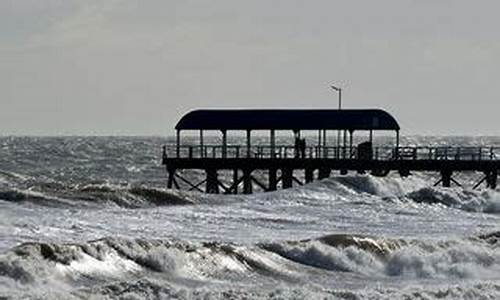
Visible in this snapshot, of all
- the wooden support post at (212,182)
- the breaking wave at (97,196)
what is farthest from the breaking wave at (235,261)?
the wooden support post at (212,182)

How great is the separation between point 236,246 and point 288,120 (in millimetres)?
33031

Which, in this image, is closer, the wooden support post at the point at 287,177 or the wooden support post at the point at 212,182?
the wooden support post at the point at 287,177

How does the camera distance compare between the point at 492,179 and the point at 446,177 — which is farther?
the point at 492,179

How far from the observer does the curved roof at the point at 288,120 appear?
63.0 m

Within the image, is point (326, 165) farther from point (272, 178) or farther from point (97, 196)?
point (97, 196)

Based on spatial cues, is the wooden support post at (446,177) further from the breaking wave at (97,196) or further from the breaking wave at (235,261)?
the breaking wave at (235,261)

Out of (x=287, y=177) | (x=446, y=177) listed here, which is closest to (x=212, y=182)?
(x=287, y=177)

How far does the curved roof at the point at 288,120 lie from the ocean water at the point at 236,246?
39.8 ft

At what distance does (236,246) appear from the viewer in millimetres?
31016

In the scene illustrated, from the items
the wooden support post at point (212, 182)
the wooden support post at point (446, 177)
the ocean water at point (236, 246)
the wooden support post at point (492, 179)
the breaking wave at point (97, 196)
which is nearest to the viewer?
the ocean water at point (236, 246)

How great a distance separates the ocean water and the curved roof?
39.8 feet

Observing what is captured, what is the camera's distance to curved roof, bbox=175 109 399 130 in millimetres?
62969

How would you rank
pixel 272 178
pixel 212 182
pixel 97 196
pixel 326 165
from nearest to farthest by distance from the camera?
pixel 97 196 → pixel 326 165 → pixel 272 178 → pixel 212 182

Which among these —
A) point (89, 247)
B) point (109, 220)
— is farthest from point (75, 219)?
point (89, 247)
